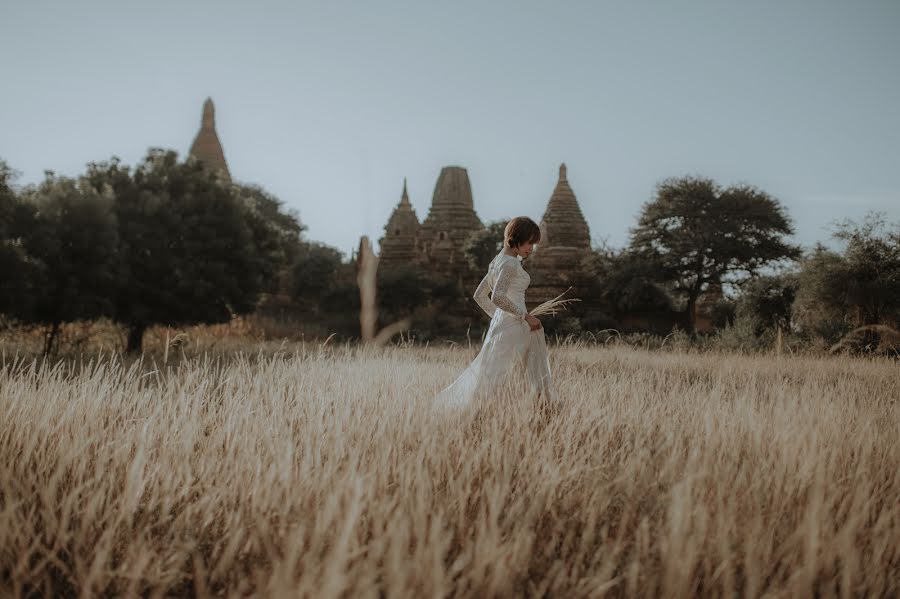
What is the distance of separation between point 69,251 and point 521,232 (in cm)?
906

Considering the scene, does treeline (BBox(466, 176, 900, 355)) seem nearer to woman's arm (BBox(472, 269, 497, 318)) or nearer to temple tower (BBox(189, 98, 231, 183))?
woman's arm (BBox(472, 269, 497, 318))

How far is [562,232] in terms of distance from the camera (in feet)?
100

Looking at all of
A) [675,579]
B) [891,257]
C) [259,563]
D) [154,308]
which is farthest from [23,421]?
[891,257]

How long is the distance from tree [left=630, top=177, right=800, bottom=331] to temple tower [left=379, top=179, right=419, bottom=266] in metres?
15.1

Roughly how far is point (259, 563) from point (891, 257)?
17895mm

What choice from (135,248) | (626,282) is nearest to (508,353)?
(135,248)

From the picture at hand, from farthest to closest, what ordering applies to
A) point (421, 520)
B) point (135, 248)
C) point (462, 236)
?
point (462, 236) < point (135, 248) < point (421, 520)

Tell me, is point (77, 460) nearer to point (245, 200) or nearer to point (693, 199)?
point (245, 200)

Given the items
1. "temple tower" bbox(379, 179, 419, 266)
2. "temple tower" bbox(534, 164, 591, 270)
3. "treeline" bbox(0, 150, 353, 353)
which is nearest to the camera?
"treeline" bbox(0, 150, 353, 353)

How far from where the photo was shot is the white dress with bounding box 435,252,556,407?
14.0 feet

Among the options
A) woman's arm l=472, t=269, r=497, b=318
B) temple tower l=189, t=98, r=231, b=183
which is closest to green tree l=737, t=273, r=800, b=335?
woman's arm l=472, t=269, r=497, b=318

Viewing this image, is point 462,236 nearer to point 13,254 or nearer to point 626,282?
point 626,282

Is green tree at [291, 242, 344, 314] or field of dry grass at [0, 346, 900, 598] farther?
green tree at [291, 242, 344, 314]

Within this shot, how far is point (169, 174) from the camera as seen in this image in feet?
41.8
